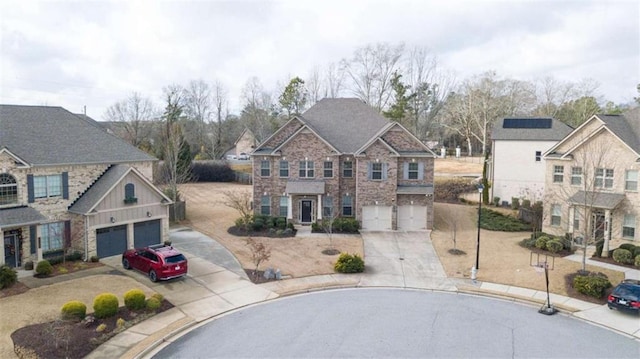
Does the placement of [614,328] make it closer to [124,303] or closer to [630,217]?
[630,217]

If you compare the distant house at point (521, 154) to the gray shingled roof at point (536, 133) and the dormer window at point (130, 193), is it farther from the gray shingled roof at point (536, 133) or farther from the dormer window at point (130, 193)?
the dormer window at point (130, 193)

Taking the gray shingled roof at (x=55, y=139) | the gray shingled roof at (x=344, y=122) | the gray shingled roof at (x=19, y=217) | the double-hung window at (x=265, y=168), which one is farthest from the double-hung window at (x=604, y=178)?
the gray shingled roof at (x=19, y=217)

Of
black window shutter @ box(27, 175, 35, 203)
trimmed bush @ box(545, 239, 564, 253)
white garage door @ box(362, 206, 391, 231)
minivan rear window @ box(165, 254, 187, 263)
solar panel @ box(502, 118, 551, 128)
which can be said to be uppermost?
solar panel @ box(502, 118, 551, 128)

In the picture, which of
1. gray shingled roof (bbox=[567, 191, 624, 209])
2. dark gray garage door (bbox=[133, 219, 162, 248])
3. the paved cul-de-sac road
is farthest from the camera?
dark gray garage door (bbox=[133, 219, 162, 248])

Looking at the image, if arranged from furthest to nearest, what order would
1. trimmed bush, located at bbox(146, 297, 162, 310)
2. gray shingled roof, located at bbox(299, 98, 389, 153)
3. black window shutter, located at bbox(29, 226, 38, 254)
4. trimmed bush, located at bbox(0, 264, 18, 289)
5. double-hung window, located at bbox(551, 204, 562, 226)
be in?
gray shingled roof, located at bbox(299, 98, 389, 153), double-hung window, located at bbox(551, 204, 562, 226), black window shutter, located at bbox(29, 226, 38, 254), trimmed bush, located at bbox(0, 264, 18, 289), trimmed bush, located at bbox(146, 297, 162, 310)

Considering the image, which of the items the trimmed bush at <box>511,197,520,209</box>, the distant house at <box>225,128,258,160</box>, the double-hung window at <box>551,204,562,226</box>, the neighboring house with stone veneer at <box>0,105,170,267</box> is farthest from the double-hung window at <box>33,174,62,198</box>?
the distant house at <box>225,128,258,160</box>

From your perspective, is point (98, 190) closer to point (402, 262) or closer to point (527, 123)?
point (402, 262)

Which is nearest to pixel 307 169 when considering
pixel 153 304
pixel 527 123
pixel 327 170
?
pixel 327 170

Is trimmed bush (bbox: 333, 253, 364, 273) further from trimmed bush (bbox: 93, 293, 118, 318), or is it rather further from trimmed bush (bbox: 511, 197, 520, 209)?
trimmed bush (bbox: 511, 197, 520, 209)
